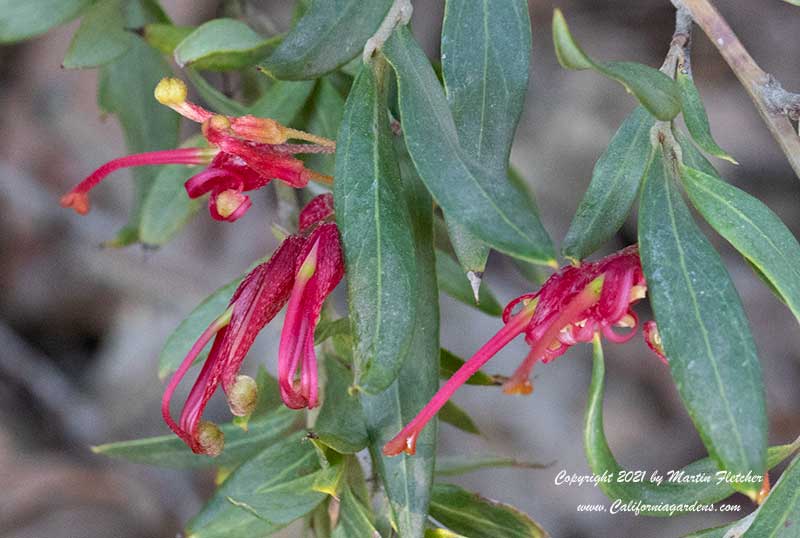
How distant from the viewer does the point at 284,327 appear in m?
0.61

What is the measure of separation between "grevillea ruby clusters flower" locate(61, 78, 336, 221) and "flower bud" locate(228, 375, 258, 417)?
0.41ft

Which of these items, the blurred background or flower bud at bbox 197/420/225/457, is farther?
the blurred background

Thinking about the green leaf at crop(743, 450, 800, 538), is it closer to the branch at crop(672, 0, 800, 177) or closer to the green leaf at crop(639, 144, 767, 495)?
the green leaf at crop(639, 144, 767, 495)

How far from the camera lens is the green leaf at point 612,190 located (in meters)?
0.63

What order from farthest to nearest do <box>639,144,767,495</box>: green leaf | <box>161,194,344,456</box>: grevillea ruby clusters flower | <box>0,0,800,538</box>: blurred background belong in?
1. <box>0,0,800,538</box>: blurred background
2. <box>161,194,344,456</box>: grevillea ruby clusters flower
3. <box>639,144,767,495</box>: green leaf

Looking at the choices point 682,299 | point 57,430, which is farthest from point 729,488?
point 57,430

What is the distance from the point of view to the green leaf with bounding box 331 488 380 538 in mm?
690

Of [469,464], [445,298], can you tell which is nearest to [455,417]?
[469,464]

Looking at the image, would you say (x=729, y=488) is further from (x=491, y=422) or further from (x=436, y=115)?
(x=491, y=422)

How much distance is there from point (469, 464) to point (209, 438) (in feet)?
1.11

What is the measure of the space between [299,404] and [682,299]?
242 millimetres

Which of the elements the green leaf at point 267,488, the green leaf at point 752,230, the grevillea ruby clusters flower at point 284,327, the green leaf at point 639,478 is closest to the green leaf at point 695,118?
the green leaf at point 752,230

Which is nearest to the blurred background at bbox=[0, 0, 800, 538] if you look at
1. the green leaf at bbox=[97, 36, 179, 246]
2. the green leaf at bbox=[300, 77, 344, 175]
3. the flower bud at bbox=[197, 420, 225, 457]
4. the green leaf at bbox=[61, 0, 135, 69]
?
the green leaf at bbox=[97, 36, 179, 246]

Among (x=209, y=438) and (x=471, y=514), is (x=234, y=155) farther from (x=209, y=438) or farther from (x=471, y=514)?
(x=471, y=514)
